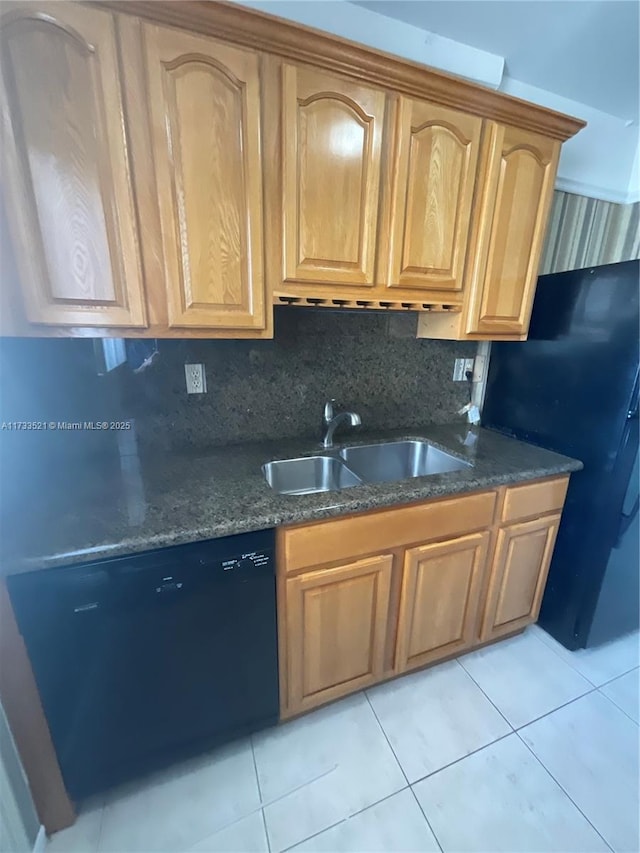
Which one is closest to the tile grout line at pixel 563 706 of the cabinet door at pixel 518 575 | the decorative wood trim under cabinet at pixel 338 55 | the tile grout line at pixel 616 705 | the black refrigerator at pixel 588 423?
the tile grout line at pixel 616 705

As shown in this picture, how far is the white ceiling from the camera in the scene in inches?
51.0

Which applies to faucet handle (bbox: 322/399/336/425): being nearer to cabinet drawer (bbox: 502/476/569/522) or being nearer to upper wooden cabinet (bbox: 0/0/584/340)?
upper wooden cabinet (bbox: 0/0/584/340)

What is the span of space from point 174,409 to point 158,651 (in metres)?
0.86

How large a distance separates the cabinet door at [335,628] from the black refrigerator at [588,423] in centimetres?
96

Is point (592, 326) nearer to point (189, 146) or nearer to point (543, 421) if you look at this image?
point (543, 421)

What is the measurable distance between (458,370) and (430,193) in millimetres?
934

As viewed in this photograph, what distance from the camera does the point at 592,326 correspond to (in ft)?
4.84

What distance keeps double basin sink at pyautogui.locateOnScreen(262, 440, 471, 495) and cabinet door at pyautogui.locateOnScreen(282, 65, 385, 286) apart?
744 millimetres

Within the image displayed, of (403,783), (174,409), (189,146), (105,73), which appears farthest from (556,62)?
(403,783)

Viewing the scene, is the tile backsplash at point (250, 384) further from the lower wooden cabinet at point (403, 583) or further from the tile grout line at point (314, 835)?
the tile grout line at point (314, 835)

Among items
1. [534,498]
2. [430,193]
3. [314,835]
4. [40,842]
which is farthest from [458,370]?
[40,842]

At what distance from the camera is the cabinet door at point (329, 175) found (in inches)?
43.8

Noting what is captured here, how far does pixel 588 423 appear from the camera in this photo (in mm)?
1508

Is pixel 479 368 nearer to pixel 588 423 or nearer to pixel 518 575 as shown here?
pixel 588 423
